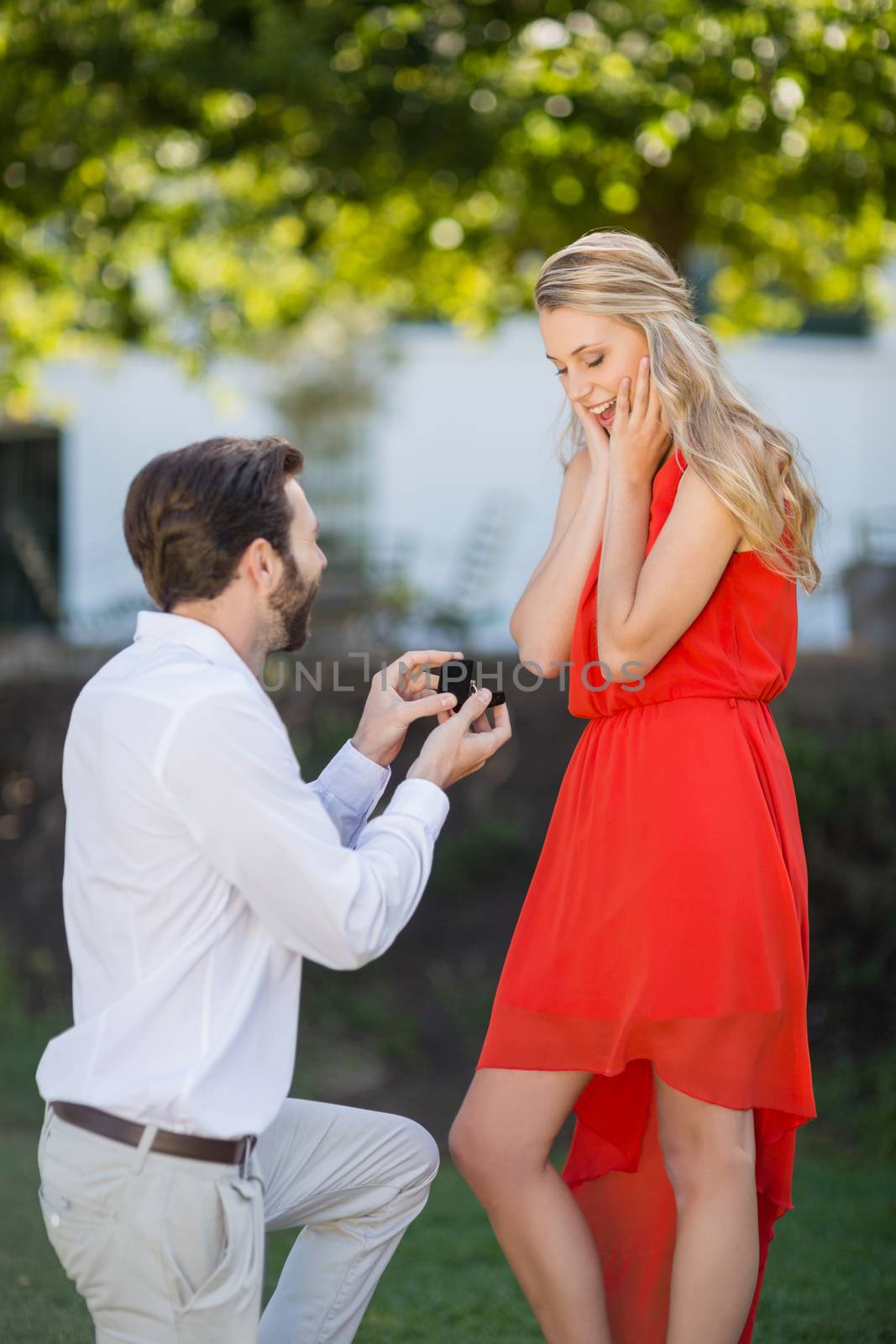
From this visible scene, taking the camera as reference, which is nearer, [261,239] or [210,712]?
[210,712]

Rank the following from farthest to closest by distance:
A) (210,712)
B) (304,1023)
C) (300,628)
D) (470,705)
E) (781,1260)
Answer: (304,1023)
(781,1260)
(470,705)
(300,628)
(210,712)

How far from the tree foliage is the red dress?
3274 millimetres

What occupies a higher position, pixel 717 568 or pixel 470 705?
pixel 717 568

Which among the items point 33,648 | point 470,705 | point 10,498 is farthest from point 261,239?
point 10,498

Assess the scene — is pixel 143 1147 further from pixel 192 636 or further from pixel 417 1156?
pixel 192 636

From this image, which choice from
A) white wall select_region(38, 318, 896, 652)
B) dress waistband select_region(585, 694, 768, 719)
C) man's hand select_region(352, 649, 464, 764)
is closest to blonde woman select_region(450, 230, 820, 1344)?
dress waistband select_region(585, 694, 768, 719)

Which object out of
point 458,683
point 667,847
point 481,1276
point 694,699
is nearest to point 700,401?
point 694,699

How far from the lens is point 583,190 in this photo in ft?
20.9

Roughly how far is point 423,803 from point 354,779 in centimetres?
30

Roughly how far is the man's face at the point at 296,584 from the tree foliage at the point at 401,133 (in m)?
3.61

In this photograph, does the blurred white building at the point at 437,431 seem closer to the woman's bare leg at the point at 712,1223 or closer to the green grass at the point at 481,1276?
the green grass at the point at 481,1276

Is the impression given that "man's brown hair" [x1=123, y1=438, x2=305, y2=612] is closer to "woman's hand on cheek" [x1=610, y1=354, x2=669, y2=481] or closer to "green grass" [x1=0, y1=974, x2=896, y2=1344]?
"woman's hand on cheek" [x1=610, y1=354, x2=669, y2=481]

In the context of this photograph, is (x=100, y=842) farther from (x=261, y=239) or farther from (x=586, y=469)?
(x=261, y=239)

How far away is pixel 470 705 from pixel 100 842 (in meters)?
0.68
